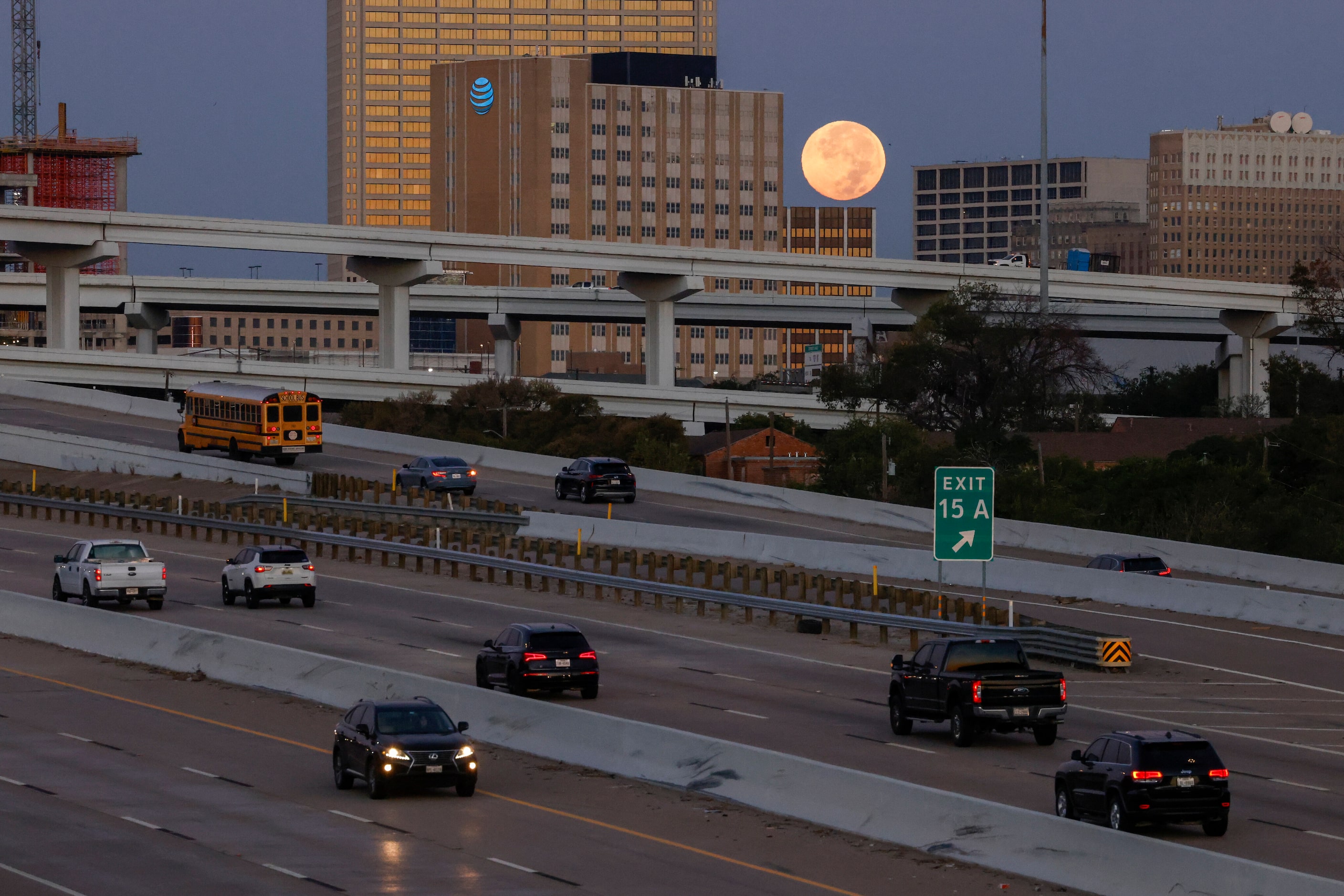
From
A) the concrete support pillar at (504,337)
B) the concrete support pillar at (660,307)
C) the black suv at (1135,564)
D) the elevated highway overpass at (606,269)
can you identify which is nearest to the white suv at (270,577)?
the black suv at (1135,564)

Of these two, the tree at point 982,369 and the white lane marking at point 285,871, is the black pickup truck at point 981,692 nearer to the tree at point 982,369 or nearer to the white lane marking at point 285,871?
the white lane marking at point 285,871

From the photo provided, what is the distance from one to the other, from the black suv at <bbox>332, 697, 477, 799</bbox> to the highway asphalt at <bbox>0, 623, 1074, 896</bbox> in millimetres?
330

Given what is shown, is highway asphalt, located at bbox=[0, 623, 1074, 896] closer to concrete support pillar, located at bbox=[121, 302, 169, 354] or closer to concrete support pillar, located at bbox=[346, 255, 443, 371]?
concrete support pillar, located at bbox=[346, 255, 443, 371]

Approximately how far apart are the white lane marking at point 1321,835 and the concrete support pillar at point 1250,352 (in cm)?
11078

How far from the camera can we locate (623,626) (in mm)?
42250

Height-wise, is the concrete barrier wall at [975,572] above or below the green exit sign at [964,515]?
below

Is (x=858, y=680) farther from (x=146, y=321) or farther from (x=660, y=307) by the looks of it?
(x=146, y=321)

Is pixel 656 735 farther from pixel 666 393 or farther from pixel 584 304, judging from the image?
pixel 584 304

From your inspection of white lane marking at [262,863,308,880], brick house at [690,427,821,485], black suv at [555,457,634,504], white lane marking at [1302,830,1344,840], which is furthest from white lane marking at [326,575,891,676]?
brick house at [690,427,821,485]

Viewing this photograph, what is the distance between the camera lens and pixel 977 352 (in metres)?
96.2

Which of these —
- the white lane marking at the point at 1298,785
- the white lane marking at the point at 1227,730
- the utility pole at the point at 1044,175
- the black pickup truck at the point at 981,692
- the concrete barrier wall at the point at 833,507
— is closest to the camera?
the white lane marking at the point at 1298,785

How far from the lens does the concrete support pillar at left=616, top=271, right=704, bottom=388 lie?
120938mm

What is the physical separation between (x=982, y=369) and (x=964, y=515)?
59.7m

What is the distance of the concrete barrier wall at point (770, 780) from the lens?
17812 millimetres
